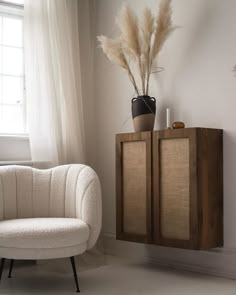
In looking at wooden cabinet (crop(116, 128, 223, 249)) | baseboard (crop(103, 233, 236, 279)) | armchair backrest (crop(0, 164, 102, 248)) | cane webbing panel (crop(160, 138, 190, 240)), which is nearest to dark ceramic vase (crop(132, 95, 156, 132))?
wooden cabinet (crop(116, 128, 223, 249))

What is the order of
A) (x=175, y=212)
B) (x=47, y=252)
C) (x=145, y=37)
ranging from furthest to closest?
(x=145, y=37)
(x=175, y=212)
(x=47, y=252)

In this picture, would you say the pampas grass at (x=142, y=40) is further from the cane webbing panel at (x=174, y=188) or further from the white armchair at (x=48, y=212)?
the white armchair at (x=48, y=212)

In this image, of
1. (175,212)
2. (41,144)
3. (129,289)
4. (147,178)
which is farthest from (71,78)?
(129,289)

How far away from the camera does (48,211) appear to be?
10.7ft

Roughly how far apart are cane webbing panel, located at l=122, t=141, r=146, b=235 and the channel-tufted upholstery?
41 cm

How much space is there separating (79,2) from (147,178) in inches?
65.3

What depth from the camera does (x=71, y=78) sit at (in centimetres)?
379

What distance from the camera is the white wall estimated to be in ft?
10.3

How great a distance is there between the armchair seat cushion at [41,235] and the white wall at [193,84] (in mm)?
1014

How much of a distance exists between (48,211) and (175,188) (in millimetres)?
861

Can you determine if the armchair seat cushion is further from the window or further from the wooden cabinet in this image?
the window

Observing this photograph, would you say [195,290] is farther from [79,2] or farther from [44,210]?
[79,2]

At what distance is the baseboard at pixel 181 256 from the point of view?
3.15m

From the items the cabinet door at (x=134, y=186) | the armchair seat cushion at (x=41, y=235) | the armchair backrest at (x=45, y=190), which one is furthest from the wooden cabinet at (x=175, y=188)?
the armchair seat cushion at (x=41, y=235)
